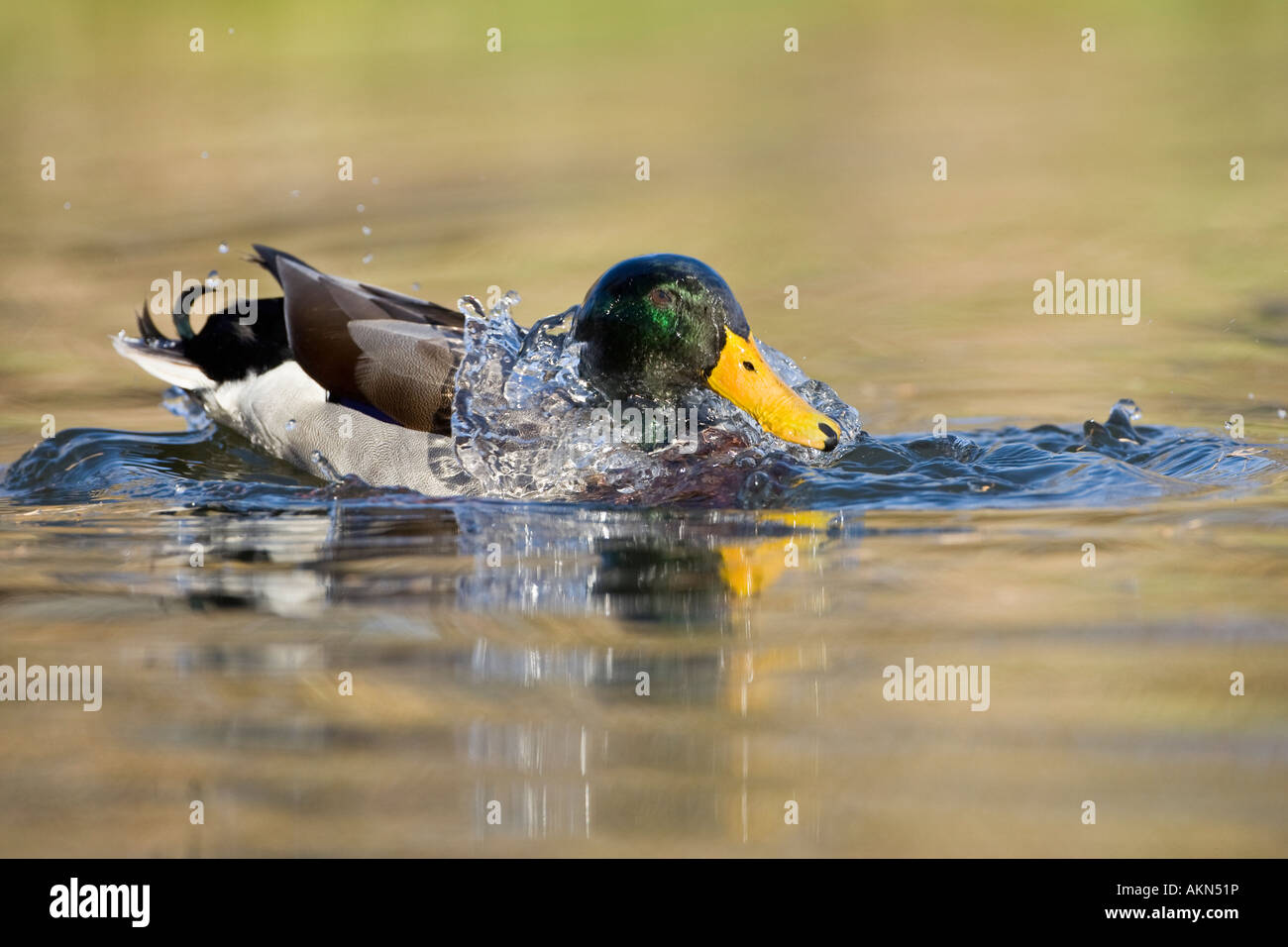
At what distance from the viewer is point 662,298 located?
6145 millimetres

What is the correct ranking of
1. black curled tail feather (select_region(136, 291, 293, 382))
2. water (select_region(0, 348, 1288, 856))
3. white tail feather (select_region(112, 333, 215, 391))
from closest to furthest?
water (select_region(0, 348, 1288, 856))
black curled tail feather (select_region(136, 291, 293, 382))
white tail feather (select_region(112, 333, 215, 391))

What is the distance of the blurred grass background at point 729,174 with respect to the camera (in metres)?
8.15

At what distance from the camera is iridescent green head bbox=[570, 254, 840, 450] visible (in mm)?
6059

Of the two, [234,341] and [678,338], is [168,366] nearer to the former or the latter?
[234,341]

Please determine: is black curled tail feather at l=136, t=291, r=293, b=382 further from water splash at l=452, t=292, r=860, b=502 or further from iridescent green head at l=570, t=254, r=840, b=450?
iridescent green head at l=570, t=254, r=840, b=450

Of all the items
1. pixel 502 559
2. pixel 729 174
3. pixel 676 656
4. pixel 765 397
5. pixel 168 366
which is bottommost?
pixel 676 656

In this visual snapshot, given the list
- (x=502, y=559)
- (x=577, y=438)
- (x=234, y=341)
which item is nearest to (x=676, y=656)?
(x=502, y=559)

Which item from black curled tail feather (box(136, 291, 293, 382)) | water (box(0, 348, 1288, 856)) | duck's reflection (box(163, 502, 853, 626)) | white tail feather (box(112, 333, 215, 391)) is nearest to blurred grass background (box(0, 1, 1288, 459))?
white tail feather (box(112, 333, 215, 391))

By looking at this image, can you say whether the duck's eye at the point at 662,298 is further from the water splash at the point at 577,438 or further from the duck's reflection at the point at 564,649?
the duck's reflection at the point at 564,649

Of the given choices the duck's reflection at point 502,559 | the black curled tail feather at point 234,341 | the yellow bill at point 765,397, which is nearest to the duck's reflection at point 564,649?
the duck's reflection at point 502,559

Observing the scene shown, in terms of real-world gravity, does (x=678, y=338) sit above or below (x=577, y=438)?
above

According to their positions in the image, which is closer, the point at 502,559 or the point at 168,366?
the point at 502,559

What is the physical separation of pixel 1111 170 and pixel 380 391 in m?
6.62

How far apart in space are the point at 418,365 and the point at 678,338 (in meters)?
1.11
